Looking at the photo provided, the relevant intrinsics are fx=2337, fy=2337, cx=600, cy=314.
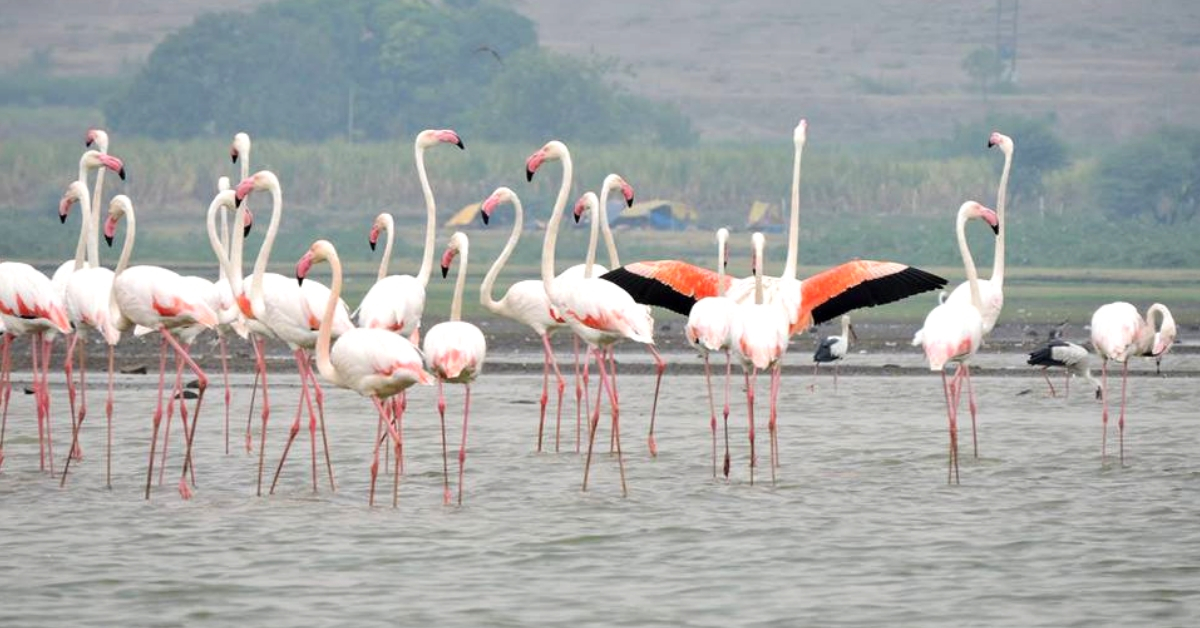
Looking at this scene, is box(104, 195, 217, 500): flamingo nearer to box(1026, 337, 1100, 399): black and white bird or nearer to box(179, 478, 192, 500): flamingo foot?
box(179, 478, 192, 500): flamingo foot

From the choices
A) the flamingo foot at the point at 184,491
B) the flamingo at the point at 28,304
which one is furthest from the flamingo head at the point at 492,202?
the flamingo at the point at 28,304

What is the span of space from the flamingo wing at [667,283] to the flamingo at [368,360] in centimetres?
233

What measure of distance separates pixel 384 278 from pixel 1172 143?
46.5 meters

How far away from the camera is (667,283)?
12.6 m

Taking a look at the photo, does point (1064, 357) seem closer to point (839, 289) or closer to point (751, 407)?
point (839, 289)

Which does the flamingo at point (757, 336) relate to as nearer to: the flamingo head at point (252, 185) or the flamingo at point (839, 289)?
the flamingo at point (839, 289)

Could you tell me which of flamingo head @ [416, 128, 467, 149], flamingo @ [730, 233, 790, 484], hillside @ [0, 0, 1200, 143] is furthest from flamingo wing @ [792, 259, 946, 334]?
hillside @ [0, 0, 1200, 143]

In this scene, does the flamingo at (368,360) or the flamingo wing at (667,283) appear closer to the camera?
the flamingo at (368,360)

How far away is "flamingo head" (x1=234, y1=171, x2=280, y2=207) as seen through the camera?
10.7m

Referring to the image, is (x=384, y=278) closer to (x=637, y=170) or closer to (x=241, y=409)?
(x=241, y=409)

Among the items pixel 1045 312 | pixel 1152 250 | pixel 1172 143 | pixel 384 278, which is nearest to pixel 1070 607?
pixel 384 278

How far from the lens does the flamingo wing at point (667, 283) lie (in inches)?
492

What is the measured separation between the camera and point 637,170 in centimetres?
5338

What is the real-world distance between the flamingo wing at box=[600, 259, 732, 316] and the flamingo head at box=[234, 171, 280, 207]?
212 cm
